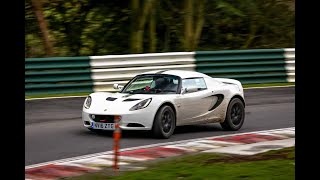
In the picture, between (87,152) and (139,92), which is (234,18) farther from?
(87,152)

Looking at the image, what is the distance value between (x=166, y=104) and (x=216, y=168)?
343 centimetres

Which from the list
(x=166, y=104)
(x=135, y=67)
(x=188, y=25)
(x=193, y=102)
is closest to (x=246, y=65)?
(x=188, y=25)

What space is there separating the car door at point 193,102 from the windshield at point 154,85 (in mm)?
186

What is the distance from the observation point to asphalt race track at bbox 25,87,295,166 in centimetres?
1066

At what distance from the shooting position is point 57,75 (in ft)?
57.6

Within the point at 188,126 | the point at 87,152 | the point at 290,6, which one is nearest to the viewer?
the point at 87,152

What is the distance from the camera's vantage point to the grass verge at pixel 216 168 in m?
8.00

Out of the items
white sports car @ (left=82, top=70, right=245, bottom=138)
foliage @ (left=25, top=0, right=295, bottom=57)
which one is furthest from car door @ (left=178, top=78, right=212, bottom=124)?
foliage @ (left=25, top=0, right=295, bottom=57)

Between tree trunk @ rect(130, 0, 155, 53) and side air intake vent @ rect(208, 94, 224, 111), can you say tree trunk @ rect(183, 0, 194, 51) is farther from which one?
side air intake vent @ rect(208, 94, 224, 111)

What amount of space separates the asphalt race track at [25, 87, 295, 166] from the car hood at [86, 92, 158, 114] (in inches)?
18.9

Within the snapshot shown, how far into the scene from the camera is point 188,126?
45.0ft

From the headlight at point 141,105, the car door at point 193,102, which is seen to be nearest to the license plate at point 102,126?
the headlight at point 141,105
